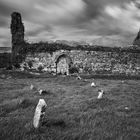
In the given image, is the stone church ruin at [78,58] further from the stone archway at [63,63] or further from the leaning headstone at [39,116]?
the leaning headstone at [39,116]

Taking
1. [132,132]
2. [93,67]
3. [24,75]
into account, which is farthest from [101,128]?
[93,67]

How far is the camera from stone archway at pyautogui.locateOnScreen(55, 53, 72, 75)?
69.4ft

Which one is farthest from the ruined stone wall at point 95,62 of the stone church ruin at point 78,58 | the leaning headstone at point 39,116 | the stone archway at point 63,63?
the leaning headstone at point 39,116

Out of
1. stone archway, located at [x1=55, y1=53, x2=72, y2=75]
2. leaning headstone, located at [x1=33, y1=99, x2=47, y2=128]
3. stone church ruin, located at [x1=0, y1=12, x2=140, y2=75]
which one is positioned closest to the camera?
leaning headstone, located at [x1=33, y1=99, x2=47, y2=128]

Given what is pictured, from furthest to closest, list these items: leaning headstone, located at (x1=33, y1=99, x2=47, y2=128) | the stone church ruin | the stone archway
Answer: the stone church ruin < the stone archway < leaning headstone, located at (x1=33, y1=99, x2=47, y2=128)

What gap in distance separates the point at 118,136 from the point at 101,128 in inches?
19.3

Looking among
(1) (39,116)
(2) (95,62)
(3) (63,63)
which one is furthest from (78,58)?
(1) (39,116)

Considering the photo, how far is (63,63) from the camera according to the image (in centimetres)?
2127

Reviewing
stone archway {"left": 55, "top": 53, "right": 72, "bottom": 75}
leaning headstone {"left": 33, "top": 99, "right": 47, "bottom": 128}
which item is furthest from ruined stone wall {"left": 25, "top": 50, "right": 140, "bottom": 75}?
leaning headstone {"left": 33, "top": 99, "right": 47, "bottom": 128}

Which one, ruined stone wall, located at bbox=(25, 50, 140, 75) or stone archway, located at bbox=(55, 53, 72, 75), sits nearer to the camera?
stone archway, located at bbox=(55, 53, 72, 75)

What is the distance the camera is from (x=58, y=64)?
2144 cm

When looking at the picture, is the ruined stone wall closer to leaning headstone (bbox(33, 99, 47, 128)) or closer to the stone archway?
the stone archway

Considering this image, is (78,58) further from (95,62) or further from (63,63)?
(95,62)

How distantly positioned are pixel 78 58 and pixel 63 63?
210cm
